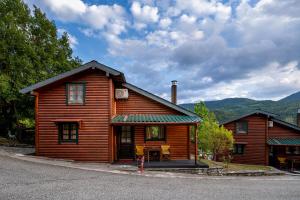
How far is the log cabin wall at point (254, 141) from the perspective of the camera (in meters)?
26.4

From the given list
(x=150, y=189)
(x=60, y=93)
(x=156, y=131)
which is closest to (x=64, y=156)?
(x=60, y=93)

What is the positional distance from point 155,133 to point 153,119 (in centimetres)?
183

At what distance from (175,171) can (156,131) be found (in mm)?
3980

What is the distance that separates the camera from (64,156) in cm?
1562

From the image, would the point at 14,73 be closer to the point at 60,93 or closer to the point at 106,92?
the point at 60,93

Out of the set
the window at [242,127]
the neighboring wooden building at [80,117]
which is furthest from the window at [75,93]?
the window at [242,127]

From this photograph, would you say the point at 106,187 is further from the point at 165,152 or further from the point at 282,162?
the point at 282,162

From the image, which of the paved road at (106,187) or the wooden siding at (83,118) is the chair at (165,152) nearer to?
the wooden siding at (83,118)

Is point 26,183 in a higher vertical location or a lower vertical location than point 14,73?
lower

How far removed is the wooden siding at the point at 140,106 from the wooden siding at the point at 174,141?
124 cm

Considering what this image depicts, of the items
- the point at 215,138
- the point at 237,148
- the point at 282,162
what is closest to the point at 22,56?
the point at 215,138

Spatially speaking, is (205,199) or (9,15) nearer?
(205,199)

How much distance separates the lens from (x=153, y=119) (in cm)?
1603

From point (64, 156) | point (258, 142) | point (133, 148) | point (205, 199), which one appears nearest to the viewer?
point (205, 199)
